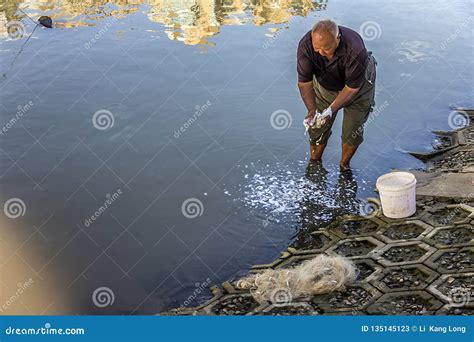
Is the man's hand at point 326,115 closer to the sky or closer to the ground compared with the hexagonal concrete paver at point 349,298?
closer to the sky

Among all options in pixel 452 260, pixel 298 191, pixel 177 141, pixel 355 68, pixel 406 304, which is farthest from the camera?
pixel 177 141

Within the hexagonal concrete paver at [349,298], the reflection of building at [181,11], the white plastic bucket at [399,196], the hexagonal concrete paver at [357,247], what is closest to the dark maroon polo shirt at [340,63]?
the white plastic bucket at [399,196]

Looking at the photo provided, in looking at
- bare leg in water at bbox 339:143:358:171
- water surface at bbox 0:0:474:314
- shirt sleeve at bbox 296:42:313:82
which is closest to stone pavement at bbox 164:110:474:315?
water surface at bbox 0:0:474:314

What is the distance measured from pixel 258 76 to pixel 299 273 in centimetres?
562

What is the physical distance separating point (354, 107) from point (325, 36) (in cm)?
134

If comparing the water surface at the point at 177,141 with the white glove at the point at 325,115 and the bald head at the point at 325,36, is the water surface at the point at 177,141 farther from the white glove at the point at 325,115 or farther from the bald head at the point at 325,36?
the bald head at the point at 325,36

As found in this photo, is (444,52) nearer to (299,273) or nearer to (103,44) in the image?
(103,44)

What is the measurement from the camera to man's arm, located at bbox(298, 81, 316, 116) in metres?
6.80

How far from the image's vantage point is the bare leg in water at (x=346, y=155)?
755cm

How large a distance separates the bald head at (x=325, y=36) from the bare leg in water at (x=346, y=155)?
170cm

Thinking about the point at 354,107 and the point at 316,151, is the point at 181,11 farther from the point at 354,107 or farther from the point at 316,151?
the point at 354,107

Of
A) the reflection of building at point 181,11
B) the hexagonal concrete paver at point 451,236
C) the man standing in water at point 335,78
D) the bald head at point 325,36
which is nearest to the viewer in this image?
the hexagonal concrete paver at point 451,236

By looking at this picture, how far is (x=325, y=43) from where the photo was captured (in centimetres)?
606

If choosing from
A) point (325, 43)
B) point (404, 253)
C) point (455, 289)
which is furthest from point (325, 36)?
point (455, 289)
